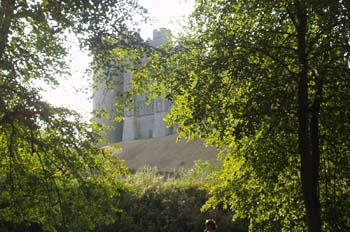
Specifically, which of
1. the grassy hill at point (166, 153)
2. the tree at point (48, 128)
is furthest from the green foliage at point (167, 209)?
the grassy hill at point (166, 153)

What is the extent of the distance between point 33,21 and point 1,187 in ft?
13.8

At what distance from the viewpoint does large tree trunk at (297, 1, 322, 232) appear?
8.73 meters

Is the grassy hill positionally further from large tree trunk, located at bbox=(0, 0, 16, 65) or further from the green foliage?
large tree trunk, located at bbox=(0, 0, 16, 65)

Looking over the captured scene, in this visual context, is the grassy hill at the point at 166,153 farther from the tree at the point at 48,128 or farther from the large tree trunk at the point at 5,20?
the large tree trunk at the point at 5,20

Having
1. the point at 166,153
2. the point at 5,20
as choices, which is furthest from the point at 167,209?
the point at 166,153

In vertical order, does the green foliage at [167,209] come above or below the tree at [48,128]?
below

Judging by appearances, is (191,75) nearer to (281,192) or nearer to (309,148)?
(309,148)

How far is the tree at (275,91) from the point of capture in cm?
885

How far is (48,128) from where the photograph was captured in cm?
1006

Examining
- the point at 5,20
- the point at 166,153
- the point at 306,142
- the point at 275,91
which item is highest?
the point at 5,20

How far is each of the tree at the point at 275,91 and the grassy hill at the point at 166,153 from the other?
1274 inches

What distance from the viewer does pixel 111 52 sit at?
31.0 ft

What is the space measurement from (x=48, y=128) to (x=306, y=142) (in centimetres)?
499

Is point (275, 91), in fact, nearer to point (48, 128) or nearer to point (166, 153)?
point (48, 128)
